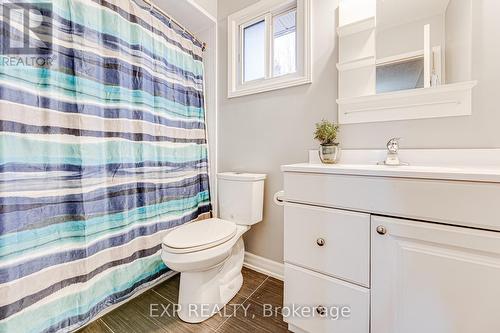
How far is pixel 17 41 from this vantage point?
2.84ft

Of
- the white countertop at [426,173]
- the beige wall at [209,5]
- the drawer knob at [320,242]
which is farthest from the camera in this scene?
the beige wall at [209,5]

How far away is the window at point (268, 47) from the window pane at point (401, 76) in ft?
1.36

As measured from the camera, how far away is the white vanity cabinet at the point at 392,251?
668mm

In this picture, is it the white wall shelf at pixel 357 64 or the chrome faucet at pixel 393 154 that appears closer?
the chrome faucet at pixel 393 154

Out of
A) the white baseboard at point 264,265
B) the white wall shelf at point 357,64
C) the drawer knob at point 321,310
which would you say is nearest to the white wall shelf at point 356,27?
the white wall shelf at point 357,64

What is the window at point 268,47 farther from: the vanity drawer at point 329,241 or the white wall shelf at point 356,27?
the vanity drawer at point 329,241

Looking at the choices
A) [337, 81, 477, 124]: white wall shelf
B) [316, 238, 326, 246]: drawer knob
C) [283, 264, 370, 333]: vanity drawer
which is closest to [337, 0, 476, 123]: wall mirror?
[337, 81, 477, 124]: white wall shelf

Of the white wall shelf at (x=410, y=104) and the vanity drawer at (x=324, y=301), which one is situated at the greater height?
the white wall shelf at (x=410, y=104)

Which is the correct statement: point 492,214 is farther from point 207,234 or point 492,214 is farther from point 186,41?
point 186,41

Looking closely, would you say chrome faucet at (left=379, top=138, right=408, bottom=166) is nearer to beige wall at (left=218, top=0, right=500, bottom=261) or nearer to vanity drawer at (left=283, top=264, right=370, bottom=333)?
beige wall at (left=218, top=0, right=500, bottom=261)

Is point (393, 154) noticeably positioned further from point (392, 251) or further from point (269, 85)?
point (269, 85)

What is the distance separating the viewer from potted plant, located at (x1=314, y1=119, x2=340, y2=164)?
1.21 metres

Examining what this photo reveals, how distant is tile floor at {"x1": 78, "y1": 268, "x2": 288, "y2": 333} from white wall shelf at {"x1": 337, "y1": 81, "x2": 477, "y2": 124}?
1.20 m

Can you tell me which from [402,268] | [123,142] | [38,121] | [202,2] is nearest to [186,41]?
[202,2]
